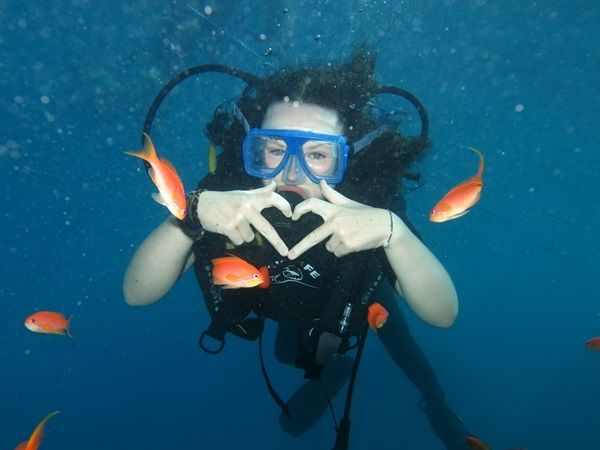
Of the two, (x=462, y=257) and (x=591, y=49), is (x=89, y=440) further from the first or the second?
(x=462, y=257)

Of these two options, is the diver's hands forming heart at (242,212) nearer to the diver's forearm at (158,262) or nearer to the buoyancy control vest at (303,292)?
the buoyancy control vest at (303,292)

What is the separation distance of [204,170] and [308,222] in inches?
1199

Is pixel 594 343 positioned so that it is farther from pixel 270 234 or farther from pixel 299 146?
pixel 270 234

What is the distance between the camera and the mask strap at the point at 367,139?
390 cm

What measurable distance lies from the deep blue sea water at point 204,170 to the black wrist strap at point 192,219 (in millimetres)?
4034

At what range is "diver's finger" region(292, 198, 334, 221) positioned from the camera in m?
2.56

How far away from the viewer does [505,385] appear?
2583 cm

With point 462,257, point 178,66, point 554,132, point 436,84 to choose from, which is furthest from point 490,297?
point 178,66

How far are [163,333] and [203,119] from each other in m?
21.2

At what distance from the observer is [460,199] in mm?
2682

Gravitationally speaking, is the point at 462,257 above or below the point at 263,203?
below

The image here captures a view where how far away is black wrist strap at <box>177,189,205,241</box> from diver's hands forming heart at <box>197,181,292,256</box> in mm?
69

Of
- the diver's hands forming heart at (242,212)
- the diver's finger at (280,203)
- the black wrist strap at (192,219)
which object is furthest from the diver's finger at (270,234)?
the black wrist strap at (192,219)

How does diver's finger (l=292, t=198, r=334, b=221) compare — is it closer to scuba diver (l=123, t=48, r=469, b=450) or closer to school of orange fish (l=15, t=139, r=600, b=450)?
scuba diver (l=123, t=48, r=469, b=450)
